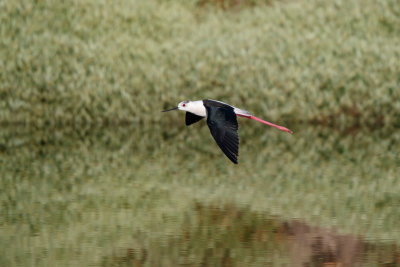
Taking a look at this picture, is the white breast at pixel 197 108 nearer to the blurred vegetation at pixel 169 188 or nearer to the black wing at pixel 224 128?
the black wing at pixel 224 128

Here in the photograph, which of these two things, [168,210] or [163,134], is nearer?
[168,210]

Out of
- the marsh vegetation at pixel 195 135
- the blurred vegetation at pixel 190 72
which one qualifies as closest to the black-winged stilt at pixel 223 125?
the marsh vegetation at pixel 195 135

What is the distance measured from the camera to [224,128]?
17.2 ft

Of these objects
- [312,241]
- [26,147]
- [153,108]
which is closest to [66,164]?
[26,147]

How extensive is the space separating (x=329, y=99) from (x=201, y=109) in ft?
19.5

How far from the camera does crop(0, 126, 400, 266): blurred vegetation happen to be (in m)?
5.43

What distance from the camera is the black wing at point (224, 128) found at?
16.9 feet

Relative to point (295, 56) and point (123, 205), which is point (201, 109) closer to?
point (123, 205)

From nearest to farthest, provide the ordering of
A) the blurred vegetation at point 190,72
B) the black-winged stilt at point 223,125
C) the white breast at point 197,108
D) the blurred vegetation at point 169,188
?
the black-winged stilt at point 223,125 → the blurred vegetation at point 169,188 → the white breast at point 197,108 → the blurred vegetation at point 190,72

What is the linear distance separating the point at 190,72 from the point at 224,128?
6.16m

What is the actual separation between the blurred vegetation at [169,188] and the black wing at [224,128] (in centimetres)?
70

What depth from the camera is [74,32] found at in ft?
39.1

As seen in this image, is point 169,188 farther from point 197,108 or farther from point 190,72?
point 190,72

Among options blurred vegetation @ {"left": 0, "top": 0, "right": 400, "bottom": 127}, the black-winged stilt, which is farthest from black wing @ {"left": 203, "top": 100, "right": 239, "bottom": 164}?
blurred vegetation @ {"left": 0, "top": 0, "right": 400, "bottom": 127}
